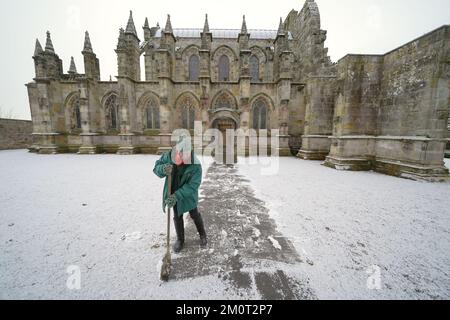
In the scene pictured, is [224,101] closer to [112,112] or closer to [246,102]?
[246,102]

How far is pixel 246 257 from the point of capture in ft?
8.21

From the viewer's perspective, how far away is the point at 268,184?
6.38m

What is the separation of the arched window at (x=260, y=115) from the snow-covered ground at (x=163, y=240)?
10412mm

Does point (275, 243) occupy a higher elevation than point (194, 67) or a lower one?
lower

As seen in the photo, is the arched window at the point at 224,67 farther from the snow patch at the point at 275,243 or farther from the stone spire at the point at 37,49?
the snow patch at the point at 275,243

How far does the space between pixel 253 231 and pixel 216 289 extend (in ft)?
4.80

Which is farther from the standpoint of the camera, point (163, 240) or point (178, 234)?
point (163, 240)

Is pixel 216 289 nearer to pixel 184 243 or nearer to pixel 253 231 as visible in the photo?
pixel 184 243

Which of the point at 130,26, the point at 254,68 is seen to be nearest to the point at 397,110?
the point at 254,68

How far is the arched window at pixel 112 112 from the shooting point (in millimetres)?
15445

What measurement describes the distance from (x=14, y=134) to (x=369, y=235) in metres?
31.3

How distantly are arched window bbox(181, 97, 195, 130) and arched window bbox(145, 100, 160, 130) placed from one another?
2.39 meters

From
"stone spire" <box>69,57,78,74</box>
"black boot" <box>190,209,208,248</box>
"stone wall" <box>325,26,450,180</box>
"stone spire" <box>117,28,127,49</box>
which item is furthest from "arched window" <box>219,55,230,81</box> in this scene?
"black boot" <box>190,209,208,248</box>
